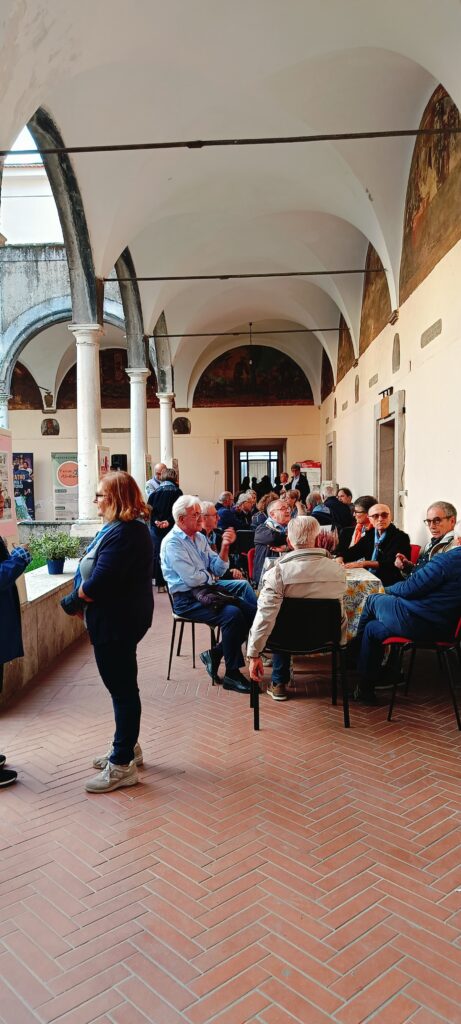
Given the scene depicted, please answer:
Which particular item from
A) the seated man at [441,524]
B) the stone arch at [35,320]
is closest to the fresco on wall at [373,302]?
Result: the seated man at [441,524]

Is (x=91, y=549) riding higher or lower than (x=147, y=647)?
higher

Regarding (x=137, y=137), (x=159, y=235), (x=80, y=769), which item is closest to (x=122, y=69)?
(x=137, y=137)

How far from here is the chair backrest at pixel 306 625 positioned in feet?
11.7

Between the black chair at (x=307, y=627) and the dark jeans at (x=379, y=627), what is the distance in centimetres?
38

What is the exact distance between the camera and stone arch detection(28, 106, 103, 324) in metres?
6.71

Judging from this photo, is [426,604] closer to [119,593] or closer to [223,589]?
[223,589]

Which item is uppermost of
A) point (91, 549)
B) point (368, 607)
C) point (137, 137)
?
point (137, 137)

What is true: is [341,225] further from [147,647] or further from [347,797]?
[347,797]

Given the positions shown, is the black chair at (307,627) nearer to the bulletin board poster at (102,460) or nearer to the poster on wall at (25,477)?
the bulletin board poster at (102,460)

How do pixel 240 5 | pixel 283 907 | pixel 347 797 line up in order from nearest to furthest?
pixel 283 907 → pixel 347 797 → pixel 240 5

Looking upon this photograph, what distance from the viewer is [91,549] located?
297cm

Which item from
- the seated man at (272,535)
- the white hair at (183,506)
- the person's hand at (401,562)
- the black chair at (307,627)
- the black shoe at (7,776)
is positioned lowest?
the black shoe at (7,776)

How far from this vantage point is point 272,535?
5484 millimetres

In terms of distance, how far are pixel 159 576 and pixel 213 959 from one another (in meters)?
6.57
